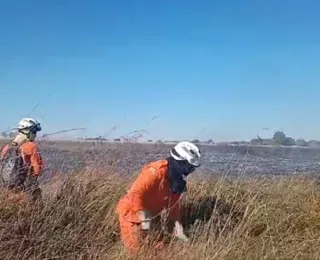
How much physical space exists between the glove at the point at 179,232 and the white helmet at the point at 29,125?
2270mm

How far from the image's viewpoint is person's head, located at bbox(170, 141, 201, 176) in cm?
608

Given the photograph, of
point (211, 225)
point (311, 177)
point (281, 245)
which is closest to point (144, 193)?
point (211, 225)

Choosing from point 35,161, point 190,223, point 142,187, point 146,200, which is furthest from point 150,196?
point 35,161

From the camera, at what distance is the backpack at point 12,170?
18.6 feet

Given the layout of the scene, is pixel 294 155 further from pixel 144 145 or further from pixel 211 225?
pixel 211 225

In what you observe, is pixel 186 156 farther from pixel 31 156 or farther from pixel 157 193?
pixel 31 156

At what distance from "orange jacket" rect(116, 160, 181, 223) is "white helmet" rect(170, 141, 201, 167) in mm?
201

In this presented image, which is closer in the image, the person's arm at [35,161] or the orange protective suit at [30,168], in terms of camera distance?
the orange protective suit at [30,168]

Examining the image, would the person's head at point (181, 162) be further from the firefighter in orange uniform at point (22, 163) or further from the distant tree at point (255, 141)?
the distant tree at point (255, 141)

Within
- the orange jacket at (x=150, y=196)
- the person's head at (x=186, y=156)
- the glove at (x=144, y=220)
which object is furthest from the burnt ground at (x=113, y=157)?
the person's head at (x=186, y=156)

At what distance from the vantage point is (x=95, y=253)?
5.26m

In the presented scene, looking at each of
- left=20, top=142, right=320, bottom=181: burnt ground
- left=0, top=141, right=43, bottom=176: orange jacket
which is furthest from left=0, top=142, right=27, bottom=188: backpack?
left=20, top=142, right=320, bottom=181: burnt ground

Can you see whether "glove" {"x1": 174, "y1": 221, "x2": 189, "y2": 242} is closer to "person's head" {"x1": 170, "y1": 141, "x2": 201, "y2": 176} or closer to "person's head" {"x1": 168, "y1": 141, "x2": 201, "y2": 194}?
"person's head" {"x1": 168, "y1": 141, "x2": 201, "y2": 194}

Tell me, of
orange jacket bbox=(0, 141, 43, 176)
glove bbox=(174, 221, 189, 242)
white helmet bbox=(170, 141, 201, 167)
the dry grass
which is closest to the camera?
the dry grass
